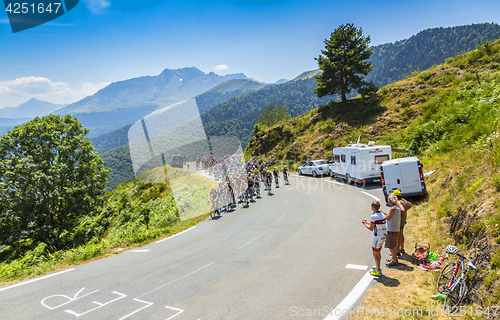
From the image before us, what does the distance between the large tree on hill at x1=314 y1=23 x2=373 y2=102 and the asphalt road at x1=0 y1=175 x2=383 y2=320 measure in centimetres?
3219

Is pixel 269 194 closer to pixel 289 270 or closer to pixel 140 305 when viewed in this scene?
pixel 289 270

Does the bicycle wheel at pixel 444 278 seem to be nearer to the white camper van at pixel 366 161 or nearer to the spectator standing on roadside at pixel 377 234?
the spectator standing on roadside at pixel 377 234

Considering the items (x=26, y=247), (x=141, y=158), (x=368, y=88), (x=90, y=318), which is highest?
(x=368, y=88)

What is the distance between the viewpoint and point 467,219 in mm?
6668

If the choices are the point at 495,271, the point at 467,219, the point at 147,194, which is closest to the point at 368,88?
the point at 147,194

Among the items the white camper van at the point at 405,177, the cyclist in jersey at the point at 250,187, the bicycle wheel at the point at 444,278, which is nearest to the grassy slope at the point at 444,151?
the bicycle wheel at the point at 444,278

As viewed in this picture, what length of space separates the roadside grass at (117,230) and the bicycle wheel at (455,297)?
1091cm

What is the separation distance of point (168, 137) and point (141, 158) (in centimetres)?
299

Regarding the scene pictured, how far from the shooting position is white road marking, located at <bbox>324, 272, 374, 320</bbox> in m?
4.96

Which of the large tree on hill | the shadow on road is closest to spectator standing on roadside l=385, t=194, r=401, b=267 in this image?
the shadow on road

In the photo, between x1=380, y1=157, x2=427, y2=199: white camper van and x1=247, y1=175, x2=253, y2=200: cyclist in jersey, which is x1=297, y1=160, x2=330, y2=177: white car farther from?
x1=380, y1=157, x2=427, y2=199: white camper van

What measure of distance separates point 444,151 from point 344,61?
2785 centimetres

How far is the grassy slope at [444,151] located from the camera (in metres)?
5.34

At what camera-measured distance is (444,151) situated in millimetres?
15367
